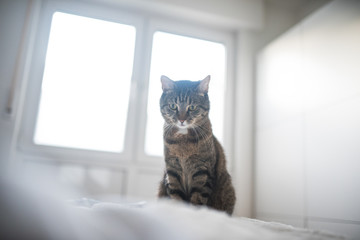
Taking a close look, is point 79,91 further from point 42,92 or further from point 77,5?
point 77,5

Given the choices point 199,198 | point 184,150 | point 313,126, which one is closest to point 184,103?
point 184,150

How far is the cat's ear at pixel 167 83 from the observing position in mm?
1139

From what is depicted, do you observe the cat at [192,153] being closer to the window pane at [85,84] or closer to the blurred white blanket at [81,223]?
the blurred white blanket at [81,223]

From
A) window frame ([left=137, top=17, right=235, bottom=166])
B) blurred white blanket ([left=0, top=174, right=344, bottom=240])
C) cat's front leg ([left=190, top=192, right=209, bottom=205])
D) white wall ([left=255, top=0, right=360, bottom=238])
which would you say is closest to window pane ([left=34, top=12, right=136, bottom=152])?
window frame ([left=137, top=17, right=235, bottom=166])

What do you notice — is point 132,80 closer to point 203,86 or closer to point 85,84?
point 85,84

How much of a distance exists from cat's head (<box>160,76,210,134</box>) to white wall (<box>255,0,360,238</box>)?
87cm

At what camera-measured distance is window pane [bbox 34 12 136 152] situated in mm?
2166

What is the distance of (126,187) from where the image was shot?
2.13 meters

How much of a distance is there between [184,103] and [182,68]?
142cm

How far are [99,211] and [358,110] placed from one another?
1444 mm

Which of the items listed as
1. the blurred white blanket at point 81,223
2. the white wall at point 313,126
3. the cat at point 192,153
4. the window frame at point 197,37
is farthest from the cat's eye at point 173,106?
the window frame at point 197,37

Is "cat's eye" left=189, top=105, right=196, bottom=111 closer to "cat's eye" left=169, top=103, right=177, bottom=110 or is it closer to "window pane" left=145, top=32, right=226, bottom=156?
"cat's eye" left=169, top=103, right=177, bottom=110

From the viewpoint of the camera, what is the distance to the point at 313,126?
171 cm

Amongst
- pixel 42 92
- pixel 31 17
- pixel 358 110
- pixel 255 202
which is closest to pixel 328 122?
pixel 358 110
